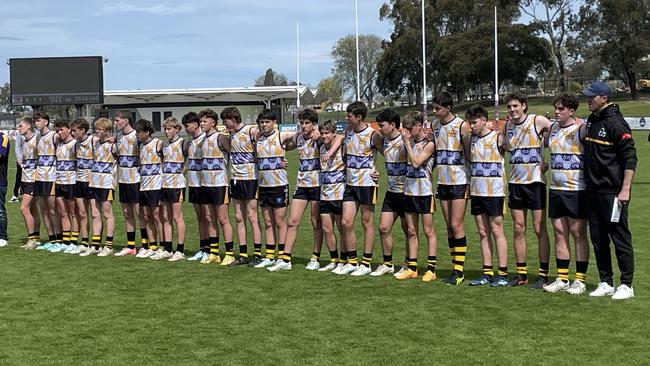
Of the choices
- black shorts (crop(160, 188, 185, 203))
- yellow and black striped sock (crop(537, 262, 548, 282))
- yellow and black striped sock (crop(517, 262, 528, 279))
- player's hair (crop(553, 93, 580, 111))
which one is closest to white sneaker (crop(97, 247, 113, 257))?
black shorts (crop(160, 188, 185, 203))

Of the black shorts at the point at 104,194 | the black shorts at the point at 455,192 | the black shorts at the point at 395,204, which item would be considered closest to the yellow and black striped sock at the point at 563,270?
the black shorts at the point at 455,192

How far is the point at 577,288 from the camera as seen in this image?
23.4 ft

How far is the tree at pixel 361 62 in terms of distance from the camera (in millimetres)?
96312

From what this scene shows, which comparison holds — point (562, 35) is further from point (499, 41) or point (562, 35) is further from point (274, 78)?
point (274, 78)

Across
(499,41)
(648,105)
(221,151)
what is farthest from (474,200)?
(499,41)

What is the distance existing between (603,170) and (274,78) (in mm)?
113872

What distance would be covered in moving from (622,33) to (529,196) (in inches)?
2384

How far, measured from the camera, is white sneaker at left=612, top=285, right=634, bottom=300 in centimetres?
683

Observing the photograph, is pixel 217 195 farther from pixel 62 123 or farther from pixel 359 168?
pixel 62 123

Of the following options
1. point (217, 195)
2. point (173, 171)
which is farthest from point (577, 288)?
point (173, 171)

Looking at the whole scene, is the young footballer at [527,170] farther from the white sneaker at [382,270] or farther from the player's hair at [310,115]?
the player's hair at [310,115]

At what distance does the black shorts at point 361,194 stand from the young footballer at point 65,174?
427 cm

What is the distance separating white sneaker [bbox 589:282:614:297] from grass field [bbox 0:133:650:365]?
0.39ft

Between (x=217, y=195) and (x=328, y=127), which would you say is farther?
(x=217, y=195)
